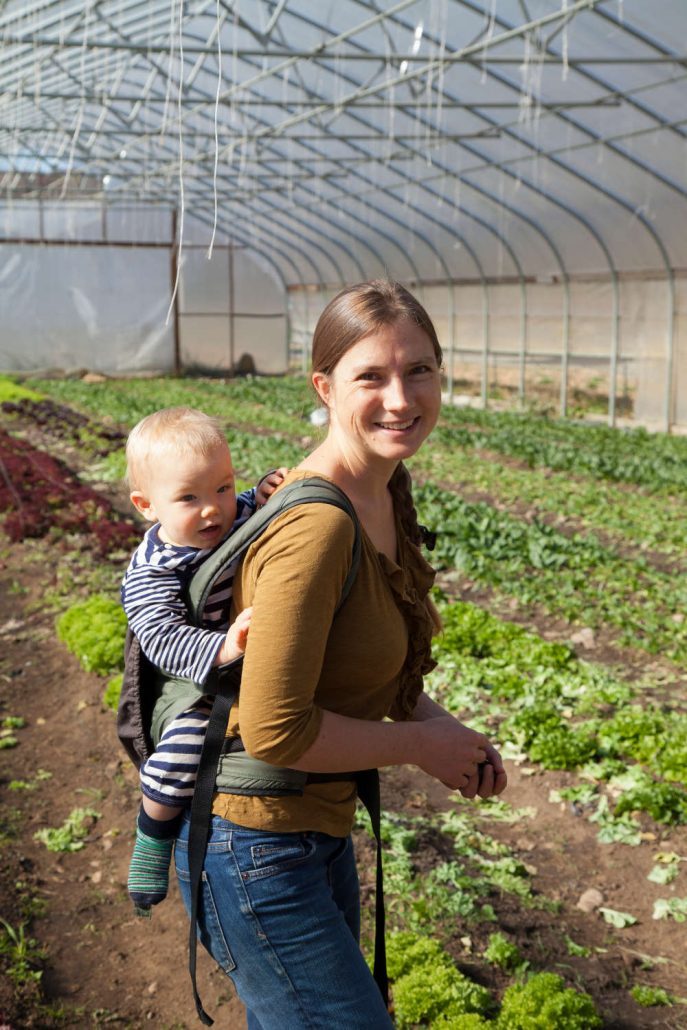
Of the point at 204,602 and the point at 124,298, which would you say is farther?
the point at 124,298

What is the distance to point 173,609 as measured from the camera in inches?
75.6

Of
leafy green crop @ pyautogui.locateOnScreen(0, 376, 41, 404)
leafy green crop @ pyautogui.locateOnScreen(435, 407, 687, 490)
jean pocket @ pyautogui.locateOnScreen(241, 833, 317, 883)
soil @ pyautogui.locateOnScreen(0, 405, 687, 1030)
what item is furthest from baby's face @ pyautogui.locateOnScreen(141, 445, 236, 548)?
leafy green crop @ pyautogui.locateOnScreen(0, 376, 41, 404)

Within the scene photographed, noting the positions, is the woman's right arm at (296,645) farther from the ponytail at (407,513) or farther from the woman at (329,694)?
the ponytail at (407,513)

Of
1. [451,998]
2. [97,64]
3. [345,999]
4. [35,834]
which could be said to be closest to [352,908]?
[345,999]

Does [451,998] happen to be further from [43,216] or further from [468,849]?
[43,216]

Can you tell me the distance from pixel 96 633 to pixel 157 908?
8.19 ft

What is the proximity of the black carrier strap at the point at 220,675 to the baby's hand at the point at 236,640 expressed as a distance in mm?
36

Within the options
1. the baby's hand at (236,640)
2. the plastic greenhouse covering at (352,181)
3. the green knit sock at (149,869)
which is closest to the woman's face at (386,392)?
the baby's hand at (236,640)

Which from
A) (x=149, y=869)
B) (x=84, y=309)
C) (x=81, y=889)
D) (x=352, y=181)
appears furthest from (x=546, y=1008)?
(x=84, y=309)

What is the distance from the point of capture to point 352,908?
1.99 metres

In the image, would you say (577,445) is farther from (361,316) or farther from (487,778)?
(361,316)

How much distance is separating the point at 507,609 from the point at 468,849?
320 cm

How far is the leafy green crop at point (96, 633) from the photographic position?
6.04 meters

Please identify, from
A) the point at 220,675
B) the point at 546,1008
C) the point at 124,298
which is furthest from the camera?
the point at 124,298
